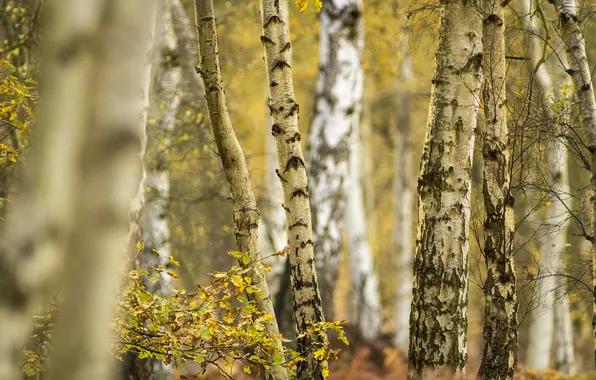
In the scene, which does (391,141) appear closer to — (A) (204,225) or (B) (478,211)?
(A) (204,225)

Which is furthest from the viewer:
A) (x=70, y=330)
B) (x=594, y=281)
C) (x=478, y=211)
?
(x=594, y=281)

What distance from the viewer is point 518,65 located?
23.1ft

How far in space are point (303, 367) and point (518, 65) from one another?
3803mm

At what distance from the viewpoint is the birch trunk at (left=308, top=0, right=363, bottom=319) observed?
27.3 ft

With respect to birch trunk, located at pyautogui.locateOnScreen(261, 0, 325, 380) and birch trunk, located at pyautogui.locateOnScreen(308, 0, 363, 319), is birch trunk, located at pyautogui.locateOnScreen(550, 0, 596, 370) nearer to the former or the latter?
birch trunk, located at pyautogui.locateOnScreen(308, 0, 363, 319)

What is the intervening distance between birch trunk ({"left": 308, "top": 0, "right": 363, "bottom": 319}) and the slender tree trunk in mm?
2731

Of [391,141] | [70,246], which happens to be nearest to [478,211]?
[70,246]

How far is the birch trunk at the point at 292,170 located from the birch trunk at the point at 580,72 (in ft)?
9.44

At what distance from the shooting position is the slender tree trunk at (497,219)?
18.3 ft

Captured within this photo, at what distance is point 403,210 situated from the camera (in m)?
14.6

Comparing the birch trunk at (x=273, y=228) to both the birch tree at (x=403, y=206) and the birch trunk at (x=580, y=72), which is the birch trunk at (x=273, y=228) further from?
the birch trunk at (x=580, y=72)

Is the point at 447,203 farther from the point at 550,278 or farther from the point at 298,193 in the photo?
→ the point at 550,278

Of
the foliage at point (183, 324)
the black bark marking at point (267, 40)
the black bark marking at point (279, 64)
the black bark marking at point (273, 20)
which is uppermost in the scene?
the black bark marking at point (273, 20)

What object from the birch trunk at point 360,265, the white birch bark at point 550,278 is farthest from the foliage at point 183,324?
the birch trunk at point 360,265
